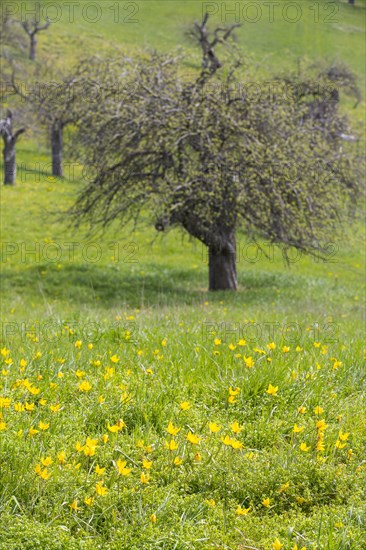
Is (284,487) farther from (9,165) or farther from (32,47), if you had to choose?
(32,47)

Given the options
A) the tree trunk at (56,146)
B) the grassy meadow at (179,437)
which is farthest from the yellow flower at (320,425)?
the tree trunk at (56,146)

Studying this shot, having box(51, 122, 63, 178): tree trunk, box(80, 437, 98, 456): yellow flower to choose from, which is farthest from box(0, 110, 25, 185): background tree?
box(80, 437, 98, 456): yellow flower

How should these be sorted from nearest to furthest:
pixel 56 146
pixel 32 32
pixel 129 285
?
pixel 129 285, pixel 56 146, pixel 32 32

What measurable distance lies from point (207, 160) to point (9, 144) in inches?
719

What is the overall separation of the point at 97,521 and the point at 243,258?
70.2ft

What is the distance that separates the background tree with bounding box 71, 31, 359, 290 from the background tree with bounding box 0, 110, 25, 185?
14727 mm

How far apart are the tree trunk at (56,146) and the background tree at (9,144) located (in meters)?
1.58

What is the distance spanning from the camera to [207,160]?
50.2 ft

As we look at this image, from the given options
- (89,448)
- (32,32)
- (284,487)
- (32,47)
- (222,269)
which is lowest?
(222,269)

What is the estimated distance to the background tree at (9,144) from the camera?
3064 cm

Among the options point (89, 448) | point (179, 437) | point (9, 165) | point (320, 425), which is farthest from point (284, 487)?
point (9, 165)

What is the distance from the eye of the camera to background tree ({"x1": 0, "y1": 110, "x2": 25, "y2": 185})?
101 ft

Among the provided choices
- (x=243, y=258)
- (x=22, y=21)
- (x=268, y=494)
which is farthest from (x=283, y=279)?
(x=22, y=21)

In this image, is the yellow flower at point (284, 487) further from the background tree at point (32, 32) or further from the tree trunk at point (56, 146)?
the background tree at point (32, 32)
